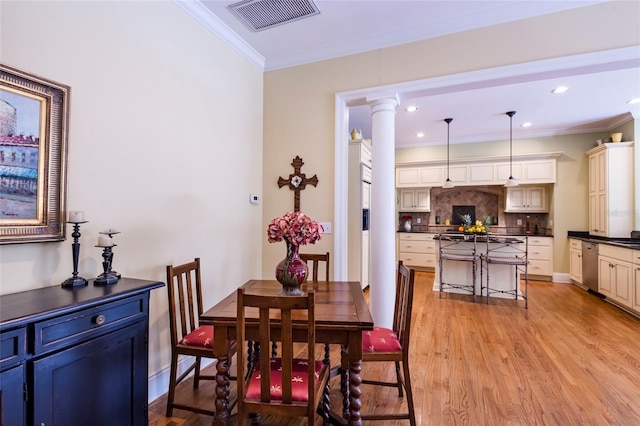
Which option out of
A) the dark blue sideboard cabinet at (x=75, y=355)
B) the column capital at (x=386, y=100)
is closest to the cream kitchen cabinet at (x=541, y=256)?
the column capital at (x=386, y=100)

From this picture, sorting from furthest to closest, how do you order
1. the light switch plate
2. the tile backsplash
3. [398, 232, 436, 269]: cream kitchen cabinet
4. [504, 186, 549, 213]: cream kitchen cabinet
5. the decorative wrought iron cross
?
[398, 232, 436, 269]: cream kitchen cabinet
the tile backsplash
[504, 186, 549, 213]: cream kitchen cabinet
the decorative wrought iron cross
the light switch plate

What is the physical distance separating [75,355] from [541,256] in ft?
23.3

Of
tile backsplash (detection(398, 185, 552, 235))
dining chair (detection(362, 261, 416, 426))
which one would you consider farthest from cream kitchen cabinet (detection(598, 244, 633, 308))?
dining chair (detection(362, 261, 416, 426))

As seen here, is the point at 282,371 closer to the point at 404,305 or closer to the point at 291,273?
the point at 291,273

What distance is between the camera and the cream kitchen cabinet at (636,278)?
3.72 metres

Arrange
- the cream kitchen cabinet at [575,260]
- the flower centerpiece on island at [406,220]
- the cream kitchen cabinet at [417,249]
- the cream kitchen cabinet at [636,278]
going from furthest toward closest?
the flower centerpiece on island at [406,220] → the cream kitchen cabinet at [417,249] → the cream kitchen cabinet at [575,260] → the cream kitchen cabinet at [636,278]

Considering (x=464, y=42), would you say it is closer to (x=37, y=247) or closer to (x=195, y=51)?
(x=195, y=51)

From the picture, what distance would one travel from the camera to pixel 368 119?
16.1ft

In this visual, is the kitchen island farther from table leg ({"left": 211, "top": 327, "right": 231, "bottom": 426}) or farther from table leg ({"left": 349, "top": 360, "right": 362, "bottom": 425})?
table leg ({"left": 211, "top": 327, "right": 231, "bottom": 426})

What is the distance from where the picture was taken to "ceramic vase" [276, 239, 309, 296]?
1.83 m

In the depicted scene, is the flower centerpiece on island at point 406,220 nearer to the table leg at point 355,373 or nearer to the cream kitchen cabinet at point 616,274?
the cream kitchen cabinet at point 616,274

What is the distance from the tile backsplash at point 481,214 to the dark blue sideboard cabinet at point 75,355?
21.4 feet

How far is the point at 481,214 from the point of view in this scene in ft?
22.6

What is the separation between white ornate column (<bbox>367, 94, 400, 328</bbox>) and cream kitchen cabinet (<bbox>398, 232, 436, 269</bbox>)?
161 inches
